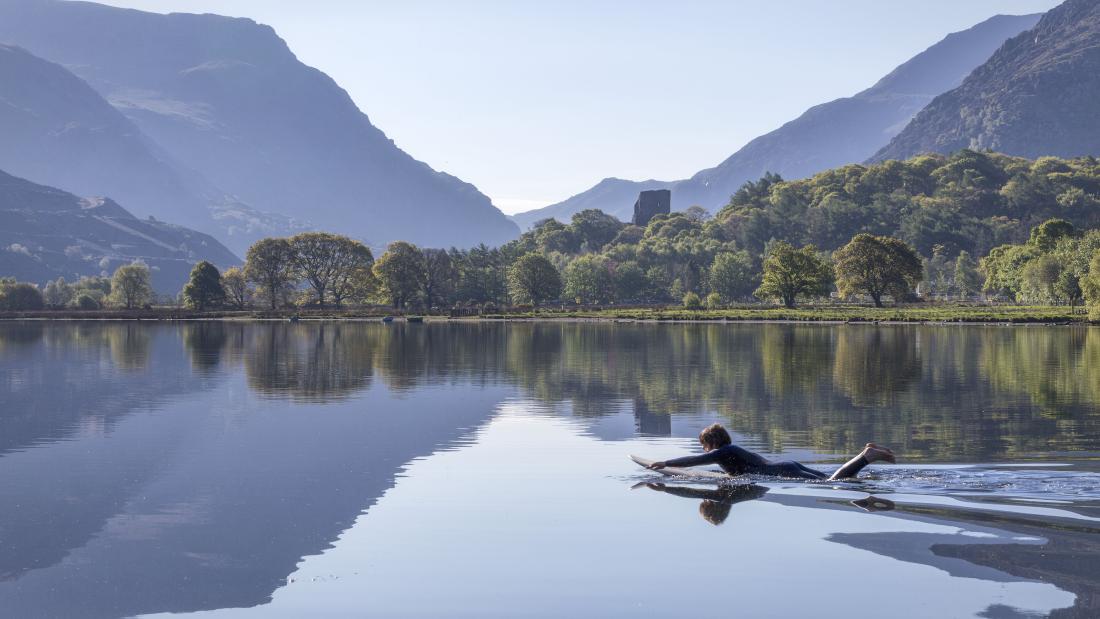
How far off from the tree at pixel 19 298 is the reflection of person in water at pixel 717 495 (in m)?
186

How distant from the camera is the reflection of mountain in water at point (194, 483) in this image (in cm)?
1623

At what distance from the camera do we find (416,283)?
18312 cm

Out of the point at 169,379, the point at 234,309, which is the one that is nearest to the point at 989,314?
the point at 169,379

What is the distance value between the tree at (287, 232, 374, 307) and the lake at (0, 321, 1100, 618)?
5432 inches

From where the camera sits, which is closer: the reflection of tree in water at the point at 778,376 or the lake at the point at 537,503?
the lake at the point at 537,503

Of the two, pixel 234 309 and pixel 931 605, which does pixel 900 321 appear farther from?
pixel 931 605

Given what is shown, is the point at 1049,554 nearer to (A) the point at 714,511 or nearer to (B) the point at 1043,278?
(A) the point at 714,511

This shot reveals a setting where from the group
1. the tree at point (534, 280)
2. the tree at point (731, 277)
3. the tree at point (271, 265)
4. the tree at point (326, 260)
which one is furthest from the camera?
the tree at point (731, 277)

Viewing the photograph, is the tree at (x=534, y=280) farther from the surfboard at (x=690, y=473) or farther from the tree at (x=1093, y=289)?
the surfboard at (x=690, y=473)

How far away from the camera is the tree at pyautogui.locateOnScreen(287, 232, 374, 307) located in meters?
184

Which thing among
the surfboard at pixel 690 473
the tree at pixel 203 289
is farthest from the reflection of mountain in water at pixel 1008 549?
the tree at pixel 203 289

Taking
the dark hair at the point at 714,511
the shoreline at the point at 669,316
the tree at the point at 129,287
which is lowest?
the dark hair at the point at 714,511

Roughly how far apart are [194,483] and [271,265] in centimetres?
16269

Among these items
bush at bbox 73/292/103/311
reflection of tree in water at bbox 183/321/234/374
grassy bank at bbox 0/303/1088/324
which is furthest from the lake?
bush at bbox 73/292/103/311
